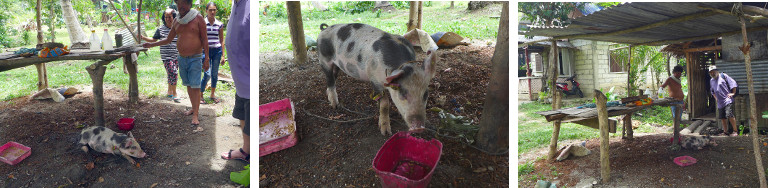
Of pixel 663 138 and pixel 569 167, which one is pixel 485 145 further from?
pixel 663 138

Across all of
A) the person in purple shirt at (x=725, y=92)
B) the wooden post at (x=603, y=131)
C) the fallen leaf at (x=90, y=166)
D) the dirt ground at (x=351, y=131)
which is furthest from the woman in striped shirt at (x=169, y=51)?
the person in purple shirt at (x=725, y=92)

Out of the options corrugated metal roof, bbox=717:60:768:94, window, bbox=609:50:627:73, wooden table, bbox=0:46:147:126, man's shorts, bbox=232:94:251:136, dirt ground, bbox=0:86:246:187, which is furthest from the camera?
window, bbox=609:50:627:73

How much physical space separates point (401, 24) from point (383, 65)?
4840 millimetres

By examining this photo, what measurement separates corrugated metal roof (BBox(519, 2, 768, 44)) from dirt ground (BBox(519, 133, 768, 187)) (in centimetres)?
151

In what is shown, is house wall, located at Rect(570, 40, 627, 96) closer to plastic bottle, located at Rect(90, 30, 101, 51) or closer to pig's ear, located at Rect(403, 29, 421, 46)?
pig's ear, located at Rect(403, 29, 421, 46)

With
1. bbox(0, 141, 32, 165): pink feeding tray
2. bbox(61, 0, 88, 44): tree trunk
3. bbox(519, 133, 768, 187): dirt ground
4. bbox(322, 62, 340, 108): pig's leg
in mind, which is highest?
bbox(61, 0, 88, 44): tree trunk

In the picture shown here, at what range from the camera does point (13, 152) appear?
3646mm

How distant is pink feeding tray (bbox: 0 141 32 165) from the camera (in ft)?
11.5

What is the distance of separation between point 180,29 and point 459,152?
9.99 feet

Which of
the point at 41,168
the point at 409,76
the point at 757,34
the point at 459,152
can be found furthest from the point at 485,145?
the point at 757,34

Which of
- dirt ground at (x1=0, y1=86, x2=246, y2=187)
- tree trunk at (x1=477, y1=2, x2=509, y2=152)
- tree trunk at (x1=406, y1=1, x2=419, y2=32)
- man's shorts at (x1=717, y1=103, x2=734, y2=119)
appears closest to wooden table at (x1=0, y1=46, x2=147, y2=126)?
dirt ground at (x1=0, y1=86, x2=246, y2=187)

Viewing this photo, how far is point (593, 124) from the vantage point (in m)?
5.02

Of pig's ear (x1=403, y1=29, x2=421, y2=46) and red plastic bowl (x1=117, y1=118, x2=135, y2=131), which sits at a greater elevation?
pig's ear (x1=403, y1=29, x2=421, y2=46)

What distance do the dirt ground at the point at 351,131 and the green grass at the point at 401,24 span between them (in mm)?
433
